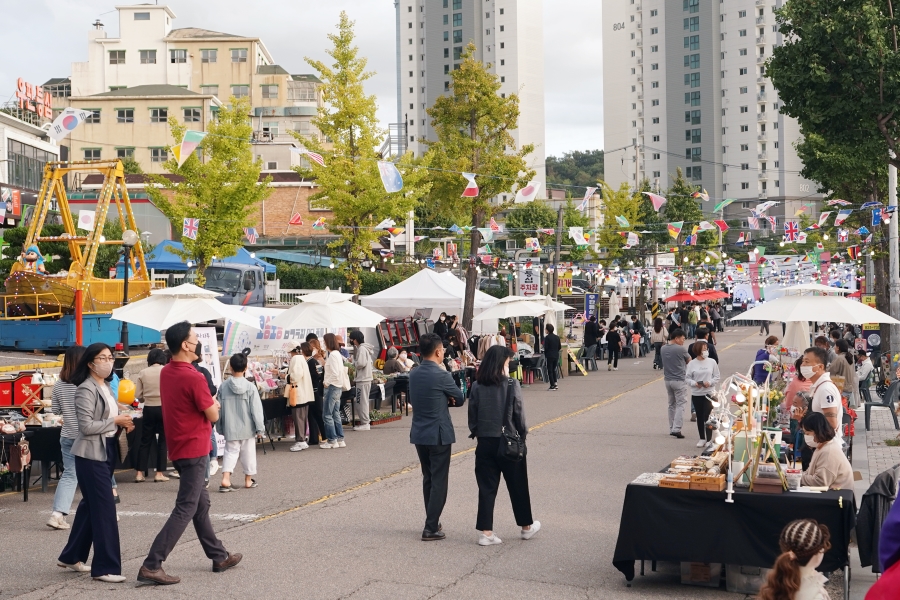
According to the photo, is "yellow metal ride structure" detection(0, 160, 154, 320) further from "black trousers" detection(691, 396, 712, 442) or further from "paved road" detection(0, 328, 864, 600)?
"black trousers" detection(691, 396, 712, 442)

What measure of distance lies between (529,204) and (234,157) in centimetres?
5867

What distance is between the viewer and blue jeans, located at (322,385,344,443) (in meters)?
15.4

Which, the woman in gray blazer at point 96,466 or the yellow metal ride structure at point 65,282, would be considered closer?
the woman in gray blazer at point 96,466

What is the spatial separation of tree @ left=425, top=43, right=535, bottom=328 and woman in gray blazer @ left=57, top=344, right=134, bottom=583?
85.0ft

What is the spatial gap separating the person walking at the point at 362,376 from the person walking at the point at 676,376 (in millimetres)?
5190

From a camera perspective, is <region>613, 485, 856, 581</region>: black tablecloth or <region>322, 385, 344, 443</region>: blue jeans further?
<region>322, 385, 344, 443</region>: blue jeans

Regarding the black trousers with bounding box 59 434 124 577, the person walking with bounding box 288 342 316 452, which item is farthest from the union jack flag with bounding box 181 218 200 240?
the black trousers with bounding box 59 434 124 577

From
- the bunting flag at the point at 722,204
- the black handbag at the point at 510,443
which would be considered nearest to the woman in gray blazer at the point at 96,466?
the black handbag at the point at 510,443

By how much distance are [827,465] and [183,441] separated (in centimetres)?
510

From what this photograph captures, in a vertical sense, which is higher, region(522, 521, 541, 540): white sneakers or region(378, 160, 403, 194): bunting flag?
region(378, 160, 403, 194): bunting flag

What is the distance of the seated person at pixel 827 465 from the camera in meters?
7.75

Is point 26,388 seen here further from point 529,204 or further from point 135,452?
point 529,204

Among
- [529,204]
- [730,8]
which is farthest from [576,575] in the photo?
[730,8]

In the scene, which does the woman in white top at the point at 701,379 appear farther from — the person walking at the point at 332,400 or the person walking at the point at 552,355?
the person walking at the point at 552,355
